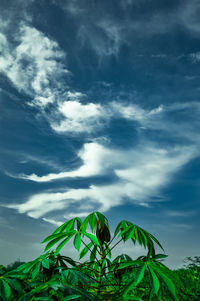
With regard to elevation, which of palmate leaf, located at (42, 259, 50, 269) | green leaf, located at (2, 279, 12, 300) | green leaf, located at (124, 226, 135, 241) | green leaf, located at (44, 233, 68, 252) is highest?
green leaf, located at (124, 226, 135, 241)

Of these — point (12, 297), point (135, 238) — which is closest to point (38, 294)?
point (12, 297)

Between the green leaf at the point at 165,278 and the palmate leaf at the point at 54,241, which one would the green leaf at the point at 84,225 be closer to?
the palmate leaf at the point at 54,241

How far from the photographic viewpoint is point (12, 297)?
2.84 m

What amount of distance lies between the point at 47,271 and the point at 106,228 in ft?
2.81

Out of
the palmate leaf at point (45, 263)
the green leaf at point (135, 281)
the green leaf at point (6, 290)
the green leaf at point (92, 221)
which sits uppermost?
the green leaf at point (92, 221)

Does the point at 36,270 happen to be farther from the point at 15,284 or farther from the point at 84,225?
the point at 84,225

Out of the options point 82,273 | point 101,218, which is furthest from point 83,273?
point 101,218

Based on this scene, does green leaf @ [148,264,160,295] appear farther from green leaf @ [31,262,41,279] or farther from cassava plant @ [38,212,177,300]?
green leaf @ [31,262,41,279]

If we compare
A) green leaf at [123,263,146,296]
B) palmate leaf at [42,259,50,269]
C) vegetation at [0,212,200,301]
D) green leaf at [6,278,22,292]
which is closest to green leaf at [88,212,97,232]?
vegetation at [0,212,200,301]

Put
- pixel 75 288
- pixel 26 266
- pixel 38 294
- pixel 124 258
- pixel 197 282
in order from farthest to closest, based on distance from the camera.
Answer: pixel 197 282
pixel 124 258
pixel 26 266
pixel 38 294
pixel 75 288

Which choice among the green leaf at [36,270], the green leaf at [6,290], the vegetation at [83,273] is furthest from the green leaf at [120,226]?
the green leaf at [6,290]

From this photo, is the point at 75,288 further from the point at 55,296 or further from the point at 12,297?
the point at 12,297

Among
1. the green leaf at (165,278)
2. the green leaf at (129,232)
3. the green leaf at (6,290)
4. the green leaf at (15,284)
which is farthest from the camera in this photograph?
the green leaf at (129,232)

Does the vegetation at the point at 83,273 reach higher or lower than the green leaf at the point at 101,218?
lower
